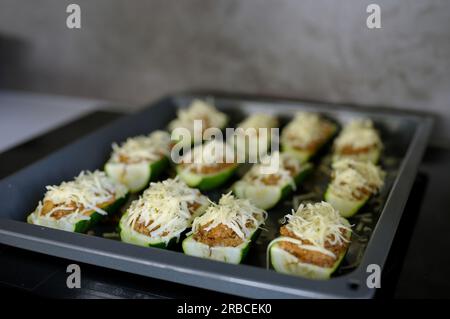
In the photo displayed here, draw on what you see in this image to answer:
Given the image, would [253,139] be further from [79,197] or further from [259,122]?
[79,197]

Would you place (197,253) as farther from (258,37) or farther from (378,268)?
(258,37)

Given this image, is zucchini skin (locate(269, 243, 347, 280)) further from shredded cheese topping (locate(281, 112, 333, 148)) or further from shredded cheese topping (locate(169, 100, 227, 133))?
Answer: shredded cheese topping (locate(169, 100, 227, 133))

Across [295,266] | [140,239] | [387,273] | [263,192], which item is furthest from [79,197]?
[387,273]

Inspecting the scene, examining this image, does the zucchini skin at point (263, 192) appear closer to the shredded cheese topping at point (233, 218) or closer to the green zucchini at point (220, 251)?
the shredded cheese topping at point (233, 218)

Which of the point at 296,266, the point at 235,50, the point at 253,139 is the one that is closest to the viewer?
the point at 296,266

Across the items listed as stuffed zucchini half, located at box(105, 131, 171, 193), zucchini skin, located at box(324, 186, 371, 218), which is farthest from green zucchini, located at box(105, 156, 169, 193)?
zucchini skin, located at box(324, 186, 371, 218)
